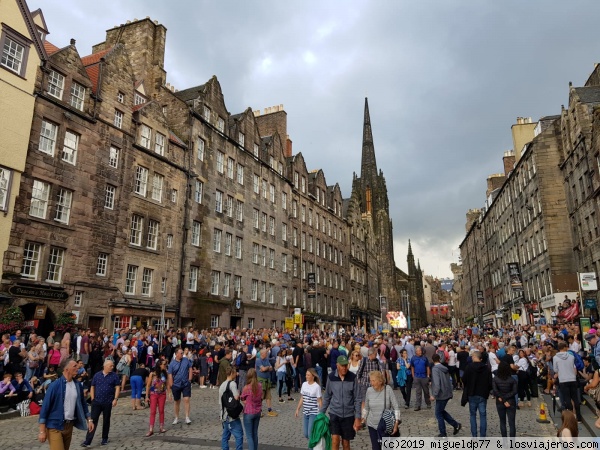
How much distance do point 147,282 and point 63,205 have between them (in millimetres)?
6537

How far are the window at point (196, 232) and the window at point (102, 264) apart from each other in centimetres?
746

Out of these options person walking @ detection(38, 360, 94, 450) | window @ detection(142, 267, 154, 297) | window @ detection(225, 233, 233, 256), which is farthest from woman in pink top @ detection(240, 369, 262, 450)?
window @ detection(225, 233, 233, 256)

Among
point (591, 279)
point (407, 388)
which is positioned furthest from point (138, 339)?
point (591, 279)

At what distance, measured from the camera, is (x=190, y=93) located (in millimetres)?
33156

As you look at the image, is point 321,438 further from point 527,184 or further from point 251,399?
point 527,184

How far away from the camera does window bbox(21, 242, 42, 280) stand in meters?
18.9

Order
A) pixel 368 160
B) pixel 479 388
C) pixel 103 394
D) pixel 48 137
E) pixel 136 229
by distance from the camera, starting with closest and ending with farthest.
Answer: pixel 479 388 → pixel 103 394 → pixel 48 137 → pixel 136 229 → pixel 368 160

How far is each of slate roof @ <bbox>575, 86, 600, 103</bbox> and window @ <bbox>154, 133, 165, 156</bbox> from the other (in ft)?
92.2

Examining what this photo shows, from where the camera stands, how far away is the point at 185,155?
97.4 ft

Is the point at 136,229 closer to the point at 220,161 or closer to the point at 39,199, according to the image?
the point at 39,199

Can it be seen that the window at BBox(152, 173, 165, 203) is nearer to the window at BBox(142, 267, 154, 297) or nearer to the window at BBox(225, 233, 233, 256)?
the window at BBox(142, 267, 154, 297)

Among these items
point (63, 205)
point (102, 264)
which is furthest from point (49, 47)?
point (102, 264)

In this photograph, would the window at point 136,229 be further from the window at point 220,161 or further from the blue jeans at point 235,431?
the blue jeans at point 235,431

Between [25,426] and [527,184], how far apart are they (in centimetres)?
3844
